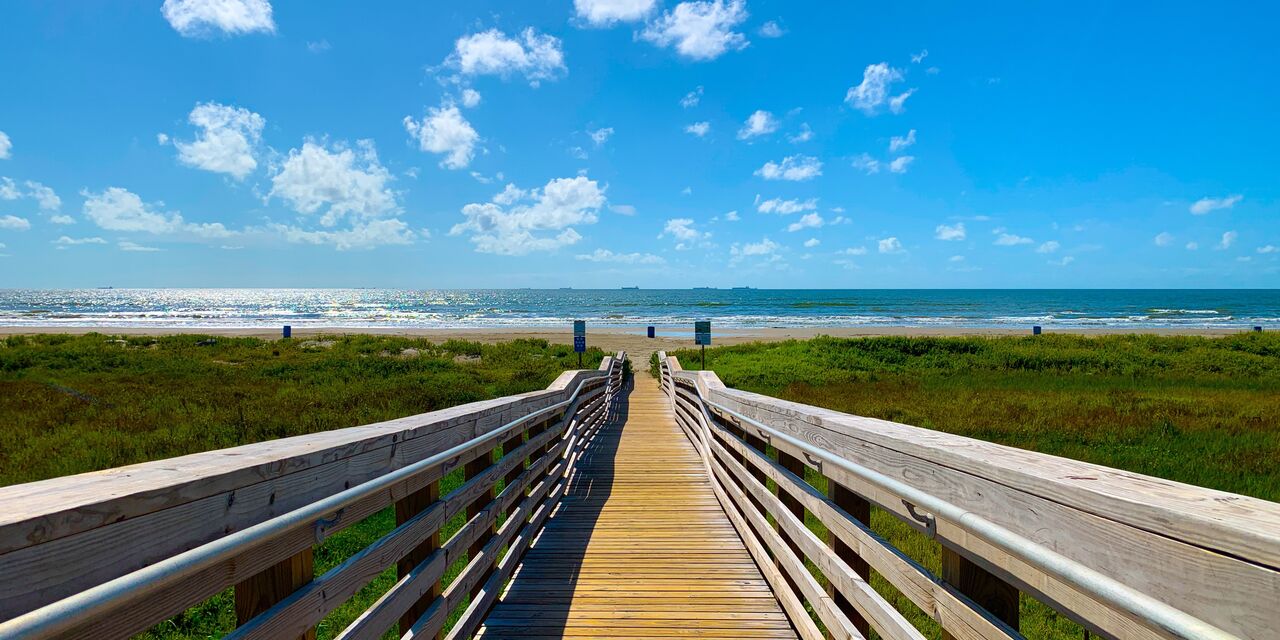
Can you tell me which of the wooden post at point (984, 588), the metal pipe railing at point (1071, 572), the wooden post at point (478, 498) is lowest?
the wooden post at point (478, 498)

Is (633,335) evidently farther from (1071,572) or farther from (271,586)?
(1071,572)

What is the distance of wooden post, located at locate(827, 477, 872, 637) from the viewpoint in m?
2.62

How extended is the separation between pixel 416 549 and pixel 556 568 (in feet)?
5.90

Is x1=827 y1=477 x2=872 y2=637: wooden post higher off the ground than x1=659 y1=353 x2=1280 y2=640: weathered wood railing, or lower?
lower

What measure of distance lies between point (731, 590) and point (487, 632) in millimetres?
1559

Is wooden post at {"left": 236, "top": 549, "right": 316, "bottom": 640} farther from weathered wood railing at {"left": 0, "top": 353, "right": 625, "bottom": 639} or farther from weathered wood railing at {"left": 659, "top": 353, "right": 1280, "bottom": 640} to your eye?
weathered wood railing at {"left": 659, "top": 353, "right": 1280, "bottom": 640}

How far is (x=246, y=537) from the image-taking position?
147cm

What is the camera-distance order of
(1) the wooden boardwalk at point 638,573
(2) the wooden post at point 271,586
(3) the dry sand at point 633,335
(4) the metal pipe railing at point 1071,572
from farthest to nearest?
(3) the dry sand at point 633,335 < (1) the wooden boardwalk at point 638,573 < (2) the wooden post at point 271,586 < (4) the metal pipe railing at point 1071,572

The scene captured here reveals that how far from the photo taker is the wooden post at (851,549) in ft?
8.59

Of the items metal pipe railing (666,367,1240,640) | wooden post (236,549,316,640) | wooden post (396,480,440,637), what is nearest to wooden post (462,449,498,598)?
wooden post (396,480,440,637)

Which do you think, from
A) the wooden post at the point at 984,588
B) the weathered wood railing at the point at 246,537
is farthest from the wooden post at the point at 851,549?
the weathered wood railing at the point at 246,537

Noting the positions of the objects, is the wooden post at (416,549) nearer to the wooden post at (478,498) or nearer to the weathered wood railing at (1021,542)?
the wooden post at (478,498)

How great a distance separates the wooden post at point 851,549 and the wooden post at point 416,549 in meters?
1.84

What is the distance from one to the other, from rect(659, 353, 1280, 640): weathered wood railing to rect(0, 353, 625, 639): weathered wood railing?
180 centimetres
